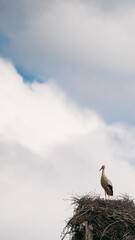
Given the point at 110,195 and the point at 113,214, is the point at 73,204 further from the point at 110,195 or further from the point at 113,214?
the point at 110,195

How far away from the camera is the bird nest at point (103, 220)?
13.2 metres

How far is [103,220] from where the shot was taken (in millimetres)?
13328

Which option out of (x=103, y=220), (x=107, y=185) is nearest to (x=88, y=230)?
(x=103, y=220)

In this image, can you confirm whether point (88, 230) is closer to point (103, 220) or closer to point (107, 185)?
point (103, 220)

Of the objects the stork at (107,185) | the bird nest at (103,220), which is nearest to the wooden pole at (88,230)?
the bird nest at (103,220)

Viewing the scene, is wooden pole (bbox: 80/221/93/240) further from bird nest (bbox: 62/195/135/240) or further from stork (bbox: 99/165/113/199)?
stork (bbox: 99/165/113/199)

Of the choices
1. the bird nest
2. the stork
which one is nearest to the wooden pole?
the bird nest

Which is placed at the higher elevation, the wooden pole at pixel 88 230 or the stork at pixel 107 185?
the stork at pixel 107 185

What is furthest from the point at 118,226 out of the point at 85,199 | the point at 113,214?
the point at 85,199

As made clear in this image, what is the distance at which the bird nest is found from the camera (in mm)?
13211

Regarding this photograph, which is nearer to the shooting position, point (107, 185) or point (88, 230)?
point (88, 230)

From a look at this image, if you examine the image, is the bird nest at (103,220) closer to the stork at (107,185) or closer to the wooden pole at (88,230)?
the wooden pole at (88,230)

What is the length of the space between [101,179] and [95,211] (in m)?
3.08

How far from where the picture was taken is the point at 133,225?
1335 cm
